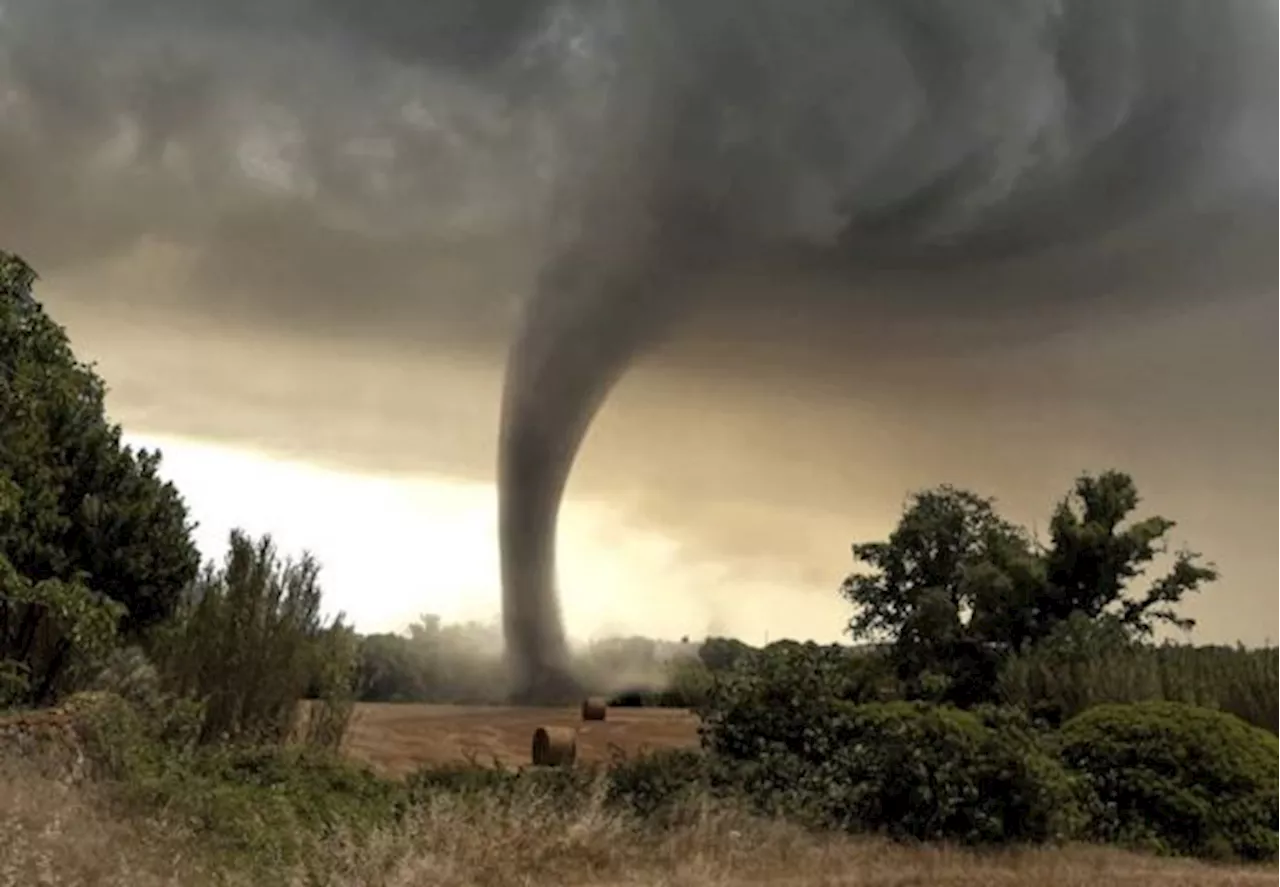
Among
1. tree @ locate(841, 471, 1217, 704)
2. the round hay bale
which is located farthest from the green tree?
the round hay bale

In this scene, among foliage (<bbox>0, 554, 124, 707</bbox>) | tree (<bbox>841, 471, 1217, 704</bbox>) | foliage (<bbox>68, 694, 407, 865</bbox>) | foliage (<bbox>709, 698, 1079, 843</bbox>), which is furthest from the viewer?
tree (<bbox>841, 471, 1217, 704</bbox>)

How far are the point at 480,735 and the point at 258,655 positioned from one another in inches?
269

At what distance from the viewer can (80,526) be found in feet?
64.1

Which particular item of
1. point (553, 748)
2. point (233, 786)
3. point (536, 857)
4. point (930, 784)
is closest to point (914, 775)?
point (930, 784)

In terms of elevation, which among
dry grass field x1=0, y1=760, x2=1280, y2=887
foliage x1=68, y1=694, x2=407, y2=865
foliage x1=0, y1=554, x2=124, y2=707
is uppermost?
foliage x1=0, y1=554, x2=124, y2=707

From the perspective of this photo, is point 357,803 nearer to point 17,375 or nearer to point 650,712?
point 17,375

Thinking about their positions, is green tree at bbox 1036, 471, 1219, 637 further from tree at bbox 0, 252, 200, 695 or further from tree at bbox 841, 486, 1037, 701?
tree at bbox 0, 252, 200, 695

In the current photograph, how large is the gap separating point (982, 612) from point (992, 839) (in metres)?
20.3

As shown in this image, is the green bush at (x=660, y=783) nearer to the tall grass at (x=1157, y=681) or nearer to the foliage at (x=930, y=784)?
the foliage at (x=930, y=784)

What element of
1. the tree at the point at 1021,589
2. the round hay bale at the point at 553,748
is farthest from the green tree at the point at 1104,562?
the round hay bale at the point at 553,748

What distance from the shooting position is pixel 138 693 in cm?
1775

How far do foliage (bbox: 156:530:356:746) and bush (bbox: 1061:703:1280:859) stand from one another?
9.40m

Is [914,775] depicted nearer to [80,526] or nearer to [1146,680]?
[1146,680]

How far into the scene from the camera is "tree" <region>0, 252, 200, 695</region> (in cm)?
1667
